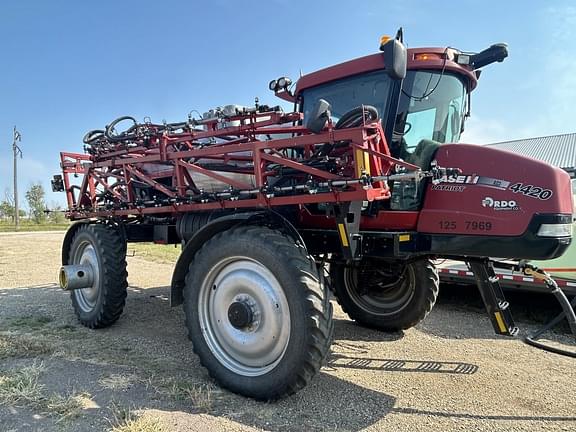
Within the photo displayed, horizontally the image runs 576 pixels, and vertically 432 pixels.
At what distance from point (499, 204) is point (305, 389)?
78.0 inches

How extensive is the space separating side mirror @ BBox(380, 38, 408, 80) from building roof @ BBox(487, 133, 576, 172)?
1562 centimetres

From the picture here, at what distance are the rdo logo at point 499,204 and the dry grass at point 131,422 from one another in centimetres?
263

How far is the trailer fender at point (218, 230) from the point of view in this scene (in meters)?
3.44

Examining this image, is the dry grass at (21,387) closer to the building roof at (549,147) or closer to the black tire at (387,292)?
the black tire at (387,292)

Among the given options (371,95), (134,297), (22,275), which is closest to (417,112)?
(371,95)

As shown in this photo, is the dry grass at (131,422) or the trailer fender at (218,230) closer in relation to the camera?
the dry grass at (131,422)

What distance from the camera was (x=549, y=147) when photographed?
65.6 feet

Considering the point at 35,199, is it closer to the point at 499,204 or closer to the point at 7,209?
the point at 7,209

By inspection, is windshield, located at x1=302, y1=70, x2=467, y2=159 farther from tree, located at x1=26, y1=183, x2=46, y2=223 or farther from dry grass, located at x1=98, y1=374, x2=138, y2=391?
tree, located at x1=26, y1=183, x2=46, y2=223

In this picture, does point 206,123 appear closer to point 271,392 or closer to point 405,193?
point 405,193

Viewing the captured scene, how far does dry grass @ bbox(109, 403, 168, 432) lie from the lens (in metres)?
2.56

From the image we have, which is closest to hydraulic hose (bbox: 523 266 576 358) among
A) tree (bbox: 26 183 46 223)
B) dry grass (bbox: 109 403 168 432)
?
dry grass (bbox: 109 403 168 432)

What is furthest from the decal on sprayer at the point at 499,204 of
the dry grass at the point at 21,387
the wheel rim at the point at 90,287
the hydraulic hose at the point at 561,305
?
the wheel rim at the point at 90,287

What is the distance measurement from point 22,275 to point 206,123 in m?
7.50
